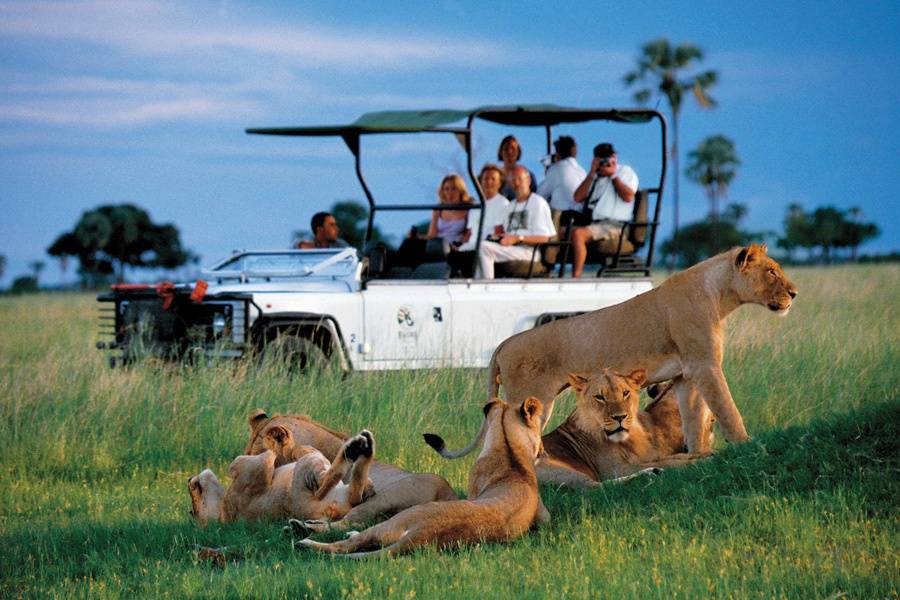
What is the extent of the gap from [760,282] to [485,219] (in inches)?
172

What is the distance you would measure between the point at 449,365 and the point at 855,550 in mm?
5790

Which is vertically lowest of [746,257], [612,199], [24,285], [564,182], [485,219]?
[24,285]

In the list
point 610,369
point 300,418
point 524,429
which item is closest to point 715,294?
point 610,369

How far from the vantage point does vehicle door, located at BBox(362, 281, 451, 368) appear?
10.7 m

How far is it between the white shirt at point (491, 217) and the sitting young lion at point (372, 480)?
14.9 feet

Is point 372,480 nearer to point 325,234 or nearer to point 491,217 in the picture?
point 491,217

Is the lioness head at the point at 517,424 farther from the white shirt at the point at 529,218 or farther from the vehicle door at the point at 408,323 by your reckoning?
the white shirt at the point at 529,218

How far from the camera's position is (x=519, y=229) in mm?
11430

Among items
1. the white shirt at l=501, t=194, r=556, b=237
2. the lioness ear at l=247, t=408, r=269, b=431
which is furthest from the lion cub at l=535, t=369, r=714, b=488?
the white shirt at l=501, t=194, r=556, b=237

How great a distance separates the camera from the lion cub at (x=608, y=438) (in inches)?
267

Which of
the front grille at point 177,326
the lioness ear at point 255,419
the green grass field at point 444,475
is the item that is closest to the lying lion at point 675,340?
the green grass field at point 444,475

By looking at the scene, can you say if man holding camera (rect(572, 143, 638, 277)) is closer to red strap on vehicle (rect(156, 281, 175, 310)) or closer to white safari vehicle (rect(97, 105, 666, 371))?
white safari vehicle (rect(97, 105, 666, 371))

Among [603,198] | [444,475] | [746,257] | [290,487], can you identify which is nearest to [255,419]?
[290,487]

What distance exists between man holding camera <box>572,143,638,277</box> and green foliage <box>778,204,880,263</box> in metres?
53.2
